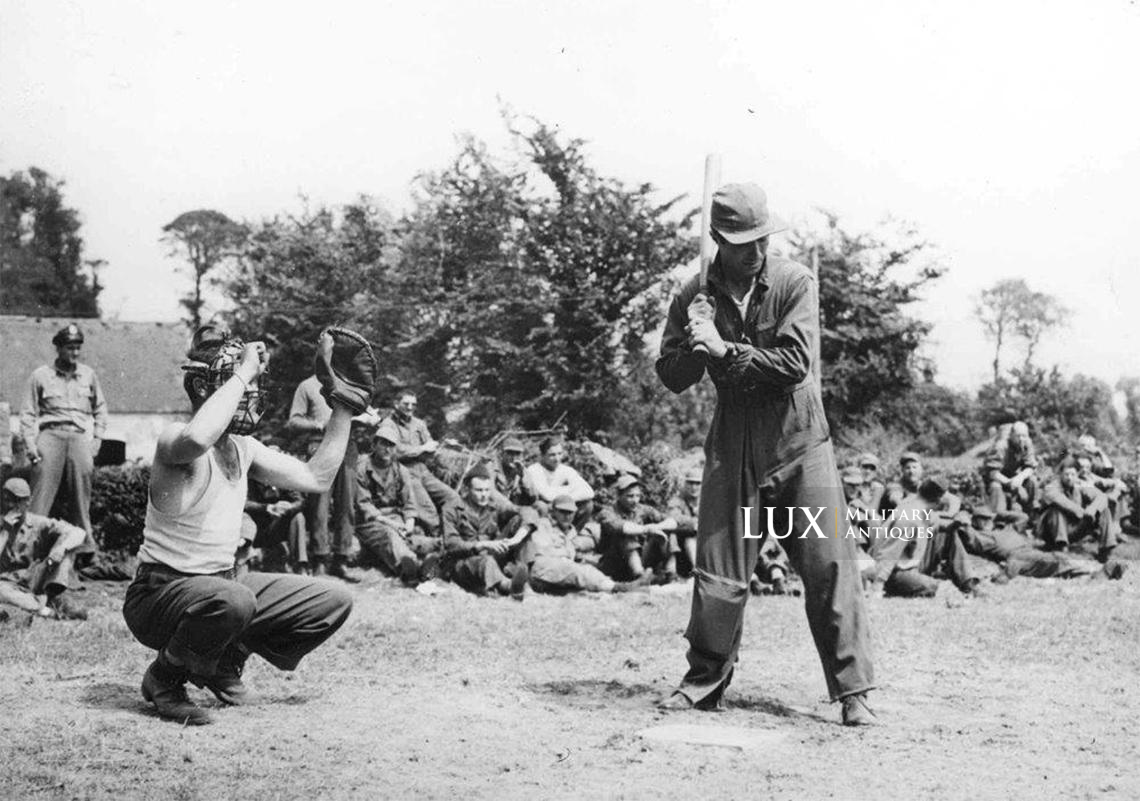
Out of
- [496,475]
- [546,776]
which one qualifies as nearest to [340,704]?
[546,776]

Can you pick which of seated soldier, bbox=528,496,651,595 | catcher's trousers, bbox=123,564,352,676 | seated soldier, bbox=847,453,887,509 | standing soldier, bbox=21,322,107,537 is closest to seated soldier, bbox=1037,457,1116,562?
seated soldier, bbox=847,453,887,509

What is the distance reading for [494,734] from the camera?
514 cm

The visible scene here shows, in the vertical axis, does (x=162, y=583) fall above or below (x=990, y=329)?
below

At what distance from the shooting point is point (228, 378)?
5348 mm

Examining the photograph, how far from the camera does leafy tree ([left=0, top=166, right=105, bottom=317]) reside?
42094 millimetres

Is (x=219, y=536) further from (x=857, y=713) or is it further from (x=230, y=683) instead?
(x=857, y=713)

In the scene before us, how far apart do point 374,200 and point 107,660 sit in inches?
1141

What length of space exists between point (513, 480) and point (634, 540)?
2.14 meters

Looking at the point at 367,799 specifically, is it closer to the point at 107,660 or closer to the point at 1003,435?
the point at 107,660

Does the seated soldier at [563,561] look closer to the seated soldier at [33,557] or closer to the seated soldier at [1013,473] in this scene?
the seated soldier at [33,557]

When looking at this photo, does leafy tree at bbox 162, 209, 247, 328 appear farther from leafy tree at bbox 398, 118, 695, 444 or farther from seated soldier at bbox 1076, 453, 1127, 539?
seated soldier at bbox 1076, 453, 1127, 539

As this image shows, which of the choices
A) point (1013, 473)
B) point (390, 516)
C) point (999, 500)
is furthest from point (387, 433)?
point (1013, 473)

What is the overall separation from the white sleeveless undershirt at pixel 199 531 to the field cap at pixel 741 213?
2.51m

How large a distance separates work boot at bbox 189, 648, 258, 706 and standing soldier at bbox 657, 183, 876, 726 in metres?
1.93
